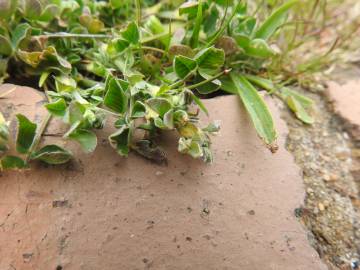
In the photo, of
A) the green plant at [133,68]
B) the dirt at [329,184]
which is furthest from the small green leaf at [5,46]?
the dirt at [329,184]

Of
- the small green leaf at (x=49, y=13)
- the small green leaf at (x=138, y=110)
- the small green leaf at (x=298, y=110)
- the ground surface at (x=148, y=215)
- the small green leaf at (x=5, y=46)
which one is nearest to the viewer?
the ground surface at (x=148, y=215)

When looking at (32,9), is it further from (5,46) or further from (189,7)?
(189,7)

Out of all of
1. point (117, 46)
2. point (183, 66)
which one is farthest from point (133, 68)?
point (183, 66)

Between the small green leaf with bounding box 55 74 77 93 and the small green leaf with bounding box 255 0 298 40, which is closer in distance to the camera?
the small green leaf with bounding box 55 74 77 93

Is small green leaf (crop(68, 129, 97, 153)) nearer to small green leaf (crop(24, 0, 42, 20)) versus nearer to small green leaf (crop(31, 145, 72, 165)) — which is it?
small green leaf (crop(31, 145, 72, 165))

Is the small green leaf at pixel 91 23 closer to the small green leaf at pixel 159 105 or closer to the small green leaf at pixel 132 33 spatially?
the small green leaf at pixel 132 33

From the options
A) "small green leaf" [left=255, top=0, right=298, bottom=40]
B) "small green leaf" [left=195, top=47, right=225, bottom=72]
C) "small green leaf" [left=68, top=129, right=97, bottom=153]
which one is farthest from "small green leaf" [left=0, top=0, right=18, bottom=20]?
"small green leaf" [left=255, top=0, right=298, bottom=40]
